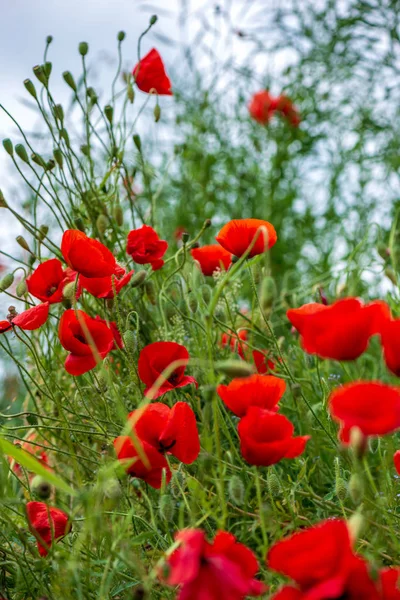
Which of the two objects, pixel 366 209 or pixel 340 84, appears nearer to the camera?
pixel 366 209

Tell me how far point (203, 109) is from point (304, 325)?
170 centimetres

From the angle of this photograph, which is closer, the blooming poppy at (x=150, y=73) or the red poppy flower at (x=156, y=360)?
the red poppy flower at (x=156, y=360)

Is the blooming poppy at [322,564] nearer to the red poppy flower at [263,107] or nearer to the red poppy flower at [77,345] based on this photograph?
the red poppy flower at [77,345]

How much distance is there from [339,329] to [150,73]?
28.5 inches

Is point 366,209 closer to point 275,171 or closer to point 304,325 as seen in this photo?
point 275,171

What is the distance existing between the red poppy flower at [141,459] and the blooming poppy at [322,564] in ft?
0.58

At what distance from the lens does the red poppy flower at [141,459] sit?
65 centimetres

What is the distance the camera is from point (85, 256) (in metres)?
0.80

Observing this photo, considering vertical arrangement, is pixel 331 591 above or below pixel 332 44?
below

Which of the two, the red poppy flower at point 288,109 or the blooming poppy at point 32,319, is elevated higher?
the blooming poppy at point 32,319

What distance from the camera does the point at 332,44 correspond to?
199cm

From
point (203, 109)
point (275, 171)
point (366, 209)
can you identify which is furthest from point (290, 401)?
point (203, 109)

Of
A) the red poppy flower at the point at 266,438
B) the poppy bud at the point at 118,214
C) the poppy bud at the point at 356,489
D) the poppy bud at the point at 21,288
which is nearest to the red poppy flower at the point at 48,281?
the poppy bud at the point at 21,288

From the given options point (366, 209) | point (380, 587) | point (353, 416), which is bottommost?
point (366, 209)
